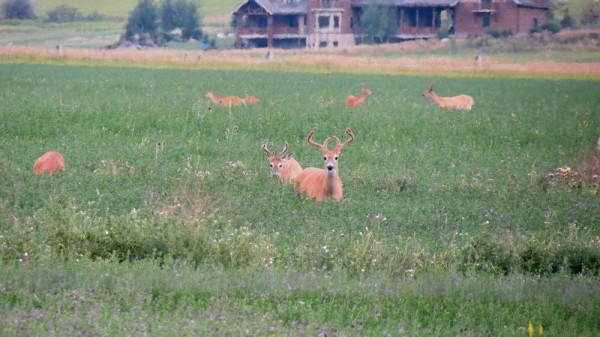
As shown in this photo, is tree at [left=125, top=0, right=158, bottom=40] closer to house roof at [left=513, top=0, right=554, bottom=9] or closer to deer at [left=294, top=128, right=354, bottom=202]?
house roof at [left=513, top=0, right=554, bottom=9]

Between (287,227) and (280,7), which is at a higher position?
(280,7)

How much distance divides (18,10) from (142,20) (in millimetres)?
9687

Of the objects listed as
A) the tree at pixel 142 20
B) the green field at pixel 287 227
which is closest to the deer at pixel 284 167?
the green field at pixel 287 227

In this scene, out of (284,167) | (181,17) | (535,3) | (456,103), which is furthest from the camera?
(181,17)

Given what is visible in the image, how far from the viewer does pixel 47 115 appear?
22.5 meters

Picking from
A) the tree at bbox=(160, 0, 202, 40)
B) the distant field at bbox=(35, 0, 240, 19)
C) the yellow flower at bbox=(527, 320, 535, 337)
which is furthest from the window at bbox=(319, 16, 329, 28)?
the yellow flower at bbox=(527, 320, 535, 337)

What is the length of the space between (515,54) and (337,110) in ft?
111

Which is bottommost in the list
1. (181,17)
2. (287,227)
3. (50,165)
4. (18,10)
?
(287,227)

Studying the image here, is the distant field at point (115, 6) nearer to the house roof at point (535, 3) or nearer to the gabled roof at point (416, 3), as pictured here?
the gabled roof at point (416, 3)

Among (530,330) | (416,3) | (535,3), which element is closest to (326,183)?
(530,330)

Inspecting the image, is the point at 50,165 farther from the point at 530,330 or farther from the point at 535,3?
the point at 535,3

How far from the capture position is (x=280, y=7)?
73312 mm

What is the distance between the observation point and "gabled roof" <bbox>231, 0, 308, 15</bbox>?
2835 inches

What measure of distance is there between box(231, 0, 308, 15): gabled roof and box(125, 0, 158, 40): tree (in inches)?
260
